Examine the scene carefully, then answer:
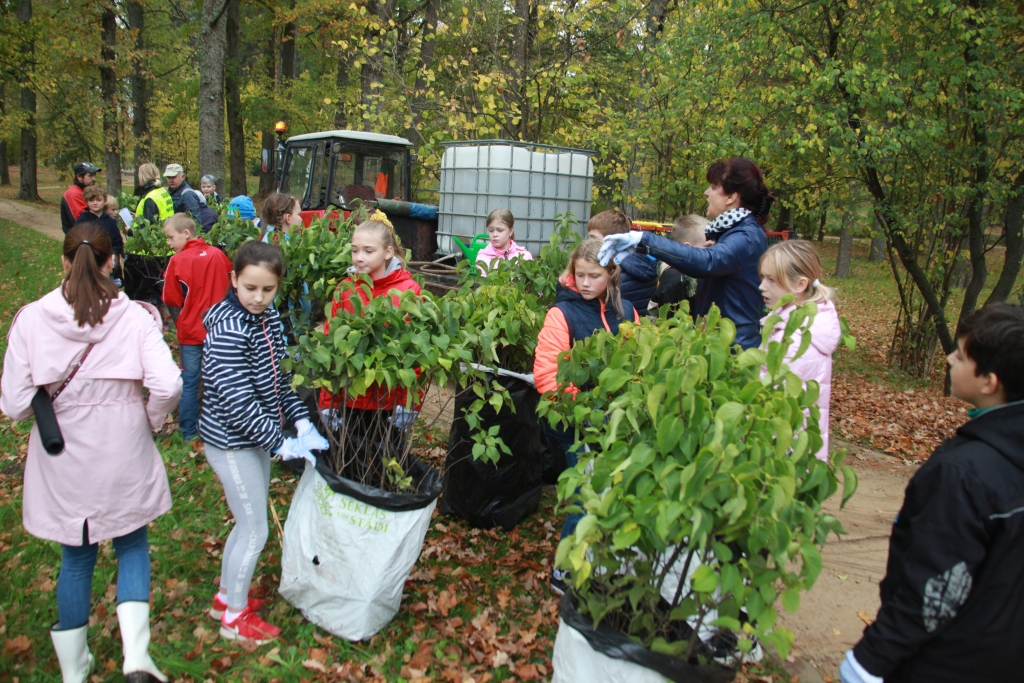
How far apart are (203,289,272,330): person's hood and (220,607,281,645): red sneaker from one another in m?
1.22

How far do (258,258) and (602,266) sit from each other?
1.45 meters

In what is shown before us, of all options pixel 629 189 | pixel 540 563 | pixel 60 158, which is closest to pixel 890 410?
pixel 629 189

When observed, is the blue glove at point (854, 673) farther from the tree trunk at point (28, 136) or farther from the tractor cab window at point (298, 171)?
the tree trunk at point (28, 136)

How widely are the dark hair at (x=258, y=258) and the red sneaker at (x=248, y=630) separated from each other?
4.71 feet

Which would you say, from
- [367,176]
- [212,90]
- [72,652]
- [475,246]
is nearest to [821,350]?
[72,652]

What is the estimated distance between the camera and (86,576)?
2689mm

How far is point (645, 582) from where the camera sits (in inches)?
87.1

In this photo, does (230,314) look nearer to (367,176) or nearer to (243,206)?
(243,206)

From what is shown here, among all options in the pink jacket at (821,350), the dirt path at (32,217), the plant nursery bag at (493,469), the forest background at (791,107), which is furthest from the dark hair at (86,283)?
the dirt path at (32,217)

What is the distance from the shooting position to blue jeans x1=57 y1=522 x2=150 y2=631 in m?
2.64

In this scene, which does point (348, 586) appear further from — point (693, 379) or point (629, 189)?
point (629, 189)

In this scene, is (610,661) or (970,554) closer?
(970,554)

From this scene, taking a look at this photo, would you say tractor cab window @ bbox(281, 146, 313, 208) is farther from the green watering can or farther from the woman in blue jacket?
the woman in blue jacket

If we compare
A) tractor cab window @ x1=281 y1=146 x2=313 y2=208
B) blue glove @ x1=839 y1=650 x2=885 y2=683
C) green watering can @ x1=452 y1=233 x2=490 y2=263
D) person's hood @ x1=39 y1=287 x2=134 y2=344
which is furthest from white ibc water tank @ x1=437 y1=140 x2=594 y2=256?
blue glove @ x1=839 y1=650 x2=885 y2=683
